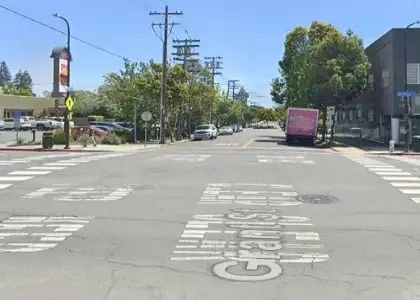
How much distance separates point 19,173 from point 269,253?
446 inches

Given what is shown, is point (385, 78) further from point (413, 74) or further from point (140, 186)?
point (140, 186)

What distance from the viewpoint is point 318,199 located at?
1164 cm

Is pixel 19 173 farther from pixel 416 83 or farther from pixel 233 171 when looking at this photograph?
pixel 416 83

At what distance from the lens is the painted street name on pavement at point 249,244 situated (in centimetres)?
625

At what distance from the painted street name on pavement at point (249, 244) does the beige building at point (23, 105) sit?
8034 cm

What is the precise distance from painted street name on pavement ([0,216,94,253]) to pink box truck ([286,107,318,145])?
110ft

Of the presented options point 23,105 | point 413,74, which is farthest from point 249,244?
point 23,105

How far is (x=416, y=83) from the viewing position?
36312 mm

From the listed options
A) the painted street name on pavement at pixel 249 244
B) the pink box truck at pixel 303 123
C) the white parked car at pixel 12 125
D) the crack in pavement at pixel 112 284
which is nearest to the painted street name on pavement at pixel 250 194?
the painted street name on pavement at pixel 249 244

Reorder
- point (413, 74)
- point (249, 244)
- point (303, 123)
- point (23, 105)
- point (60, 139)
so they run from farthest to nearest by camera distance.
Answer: point (23, 105) → point (303, 123) → point (413, 74) → point (60, 139) → point (249, 244)

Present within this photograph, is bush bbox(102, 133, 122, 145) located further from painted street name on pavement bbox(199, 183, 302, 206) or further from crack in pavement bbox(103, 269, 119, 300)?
crack in pavement bbox(103, 269, 119, 300)

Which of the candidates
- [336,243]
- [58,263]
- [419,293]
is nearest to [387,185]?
[336,243]

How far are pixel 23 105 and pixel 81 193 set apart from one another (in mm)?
81619

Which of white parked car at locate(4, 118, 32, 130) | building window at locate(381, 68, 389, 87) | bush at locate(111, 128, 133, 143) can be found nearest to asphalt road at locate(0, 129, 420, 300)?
bush at locate(111, 128, 133, 143)
